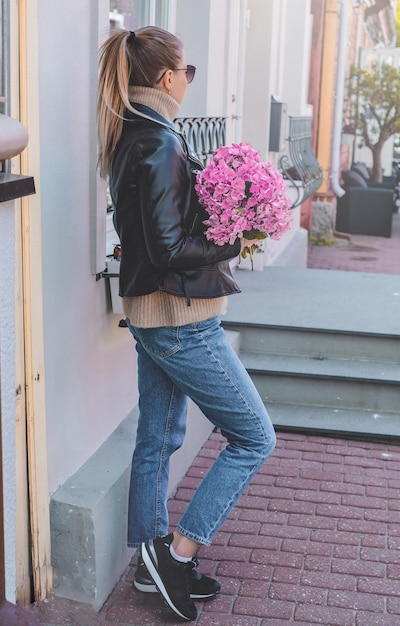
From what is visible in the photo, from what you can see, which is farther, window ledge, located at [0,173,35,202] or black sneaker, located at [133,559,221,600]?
black sneaker, located at [133,559,221,600]

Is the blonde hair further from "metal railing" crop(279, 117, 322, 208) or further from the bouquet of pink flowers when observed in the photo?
"metal railing" crop(279, 117, 322, 208)

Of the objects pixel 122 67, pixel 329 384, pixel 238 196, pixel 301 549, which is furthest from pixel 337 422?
pixel 122 67

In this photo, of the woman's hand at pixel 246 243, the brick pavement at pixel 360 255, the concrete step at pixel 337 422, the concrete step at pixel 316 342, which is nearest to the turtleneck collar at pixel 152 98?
the woman's hand at pixel 246 243

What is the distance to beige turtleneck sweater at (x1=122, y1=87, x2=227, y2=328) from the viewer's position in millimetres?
3037

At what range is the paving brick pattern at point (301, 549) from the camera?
335 centimetres

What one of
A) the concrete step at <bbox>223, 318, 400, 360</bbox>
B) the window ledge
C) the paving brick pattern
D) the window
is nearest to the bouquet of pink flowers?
the window ledge

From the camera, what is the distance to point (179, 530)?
130 inches

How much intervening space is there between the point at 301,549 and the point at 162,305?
1.39 metres

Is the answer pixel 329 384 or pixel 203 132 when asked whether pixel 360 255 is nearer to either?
pixel 329 384

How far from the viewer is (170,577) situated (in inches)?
129

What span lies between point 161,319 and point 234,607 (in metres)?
1.13

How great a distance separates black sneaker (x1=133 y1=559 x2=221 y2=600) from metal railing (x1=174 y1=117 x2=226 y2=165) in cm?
231

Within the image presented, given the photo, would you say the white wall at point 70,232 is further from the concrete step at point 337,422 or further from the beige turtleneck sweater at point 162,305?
the concrete step at point 337,422

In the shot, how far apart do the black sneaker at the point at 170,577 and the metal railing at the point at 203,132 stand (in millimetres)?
2298
